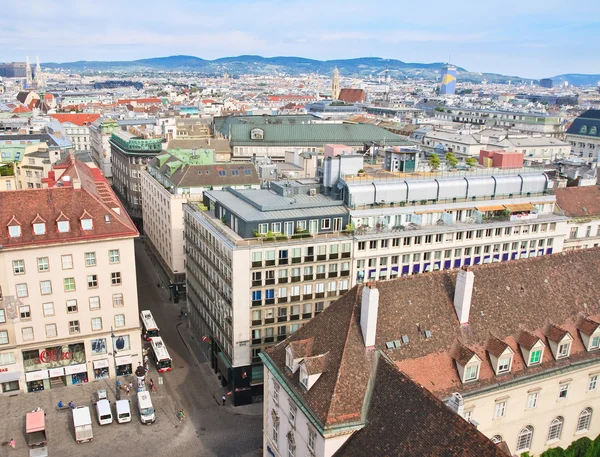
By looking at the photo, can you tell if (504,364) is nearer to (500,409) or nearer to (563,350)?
(500,409)

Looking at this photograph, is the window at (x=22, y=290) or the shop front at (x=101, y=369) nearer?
the window at (x=22, y=290)

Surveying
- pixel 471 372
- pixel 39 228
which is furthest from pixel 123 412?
pixel 471 372

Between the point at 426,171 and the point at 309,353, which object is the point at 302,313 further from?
the point at 426,171

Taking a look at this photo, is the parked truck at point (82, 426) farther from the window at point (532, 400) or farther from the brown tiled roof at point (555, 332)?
the brown tiled roof at point (555, 332)

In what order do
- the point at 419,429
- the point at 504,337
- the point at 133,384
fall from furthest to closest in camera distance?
the point at 133,384, the point at 504,337, the point at 419,429

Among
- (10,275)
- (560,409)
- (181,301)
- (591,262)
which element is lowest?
(181,301)

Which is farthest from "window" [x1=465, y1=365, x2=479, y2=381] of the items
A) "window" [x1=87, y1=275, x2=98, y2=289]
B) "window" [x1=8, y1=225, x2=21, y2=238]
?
"window" [x1=8, y1=225, x2=21, y2=238]

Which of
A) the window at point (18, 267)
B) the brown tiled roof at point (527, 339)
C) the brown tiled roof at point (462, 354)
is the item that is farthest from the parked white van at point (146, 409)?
the brown tiled roof at point (527, 339)

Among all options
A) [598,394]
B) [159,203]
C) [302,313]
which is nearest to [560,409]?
[598,394]
